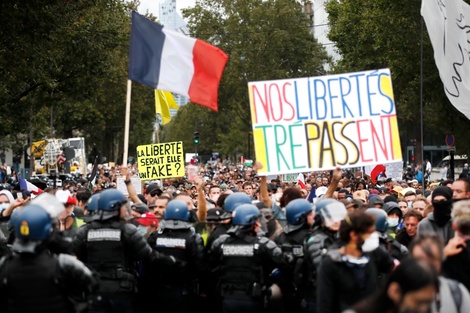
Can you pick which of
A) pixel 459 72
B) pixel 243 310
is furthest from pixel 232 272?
pixel 459 72

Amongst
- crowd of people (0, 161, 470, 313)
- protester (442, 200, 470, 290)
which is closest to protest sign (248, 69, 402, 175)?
crowd of people (0, 161, 470, 313)

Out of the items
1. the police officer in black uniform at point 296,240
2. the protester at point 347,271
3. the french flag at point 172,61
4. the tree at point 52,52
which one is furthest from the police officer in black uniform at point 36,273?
the tree at point 52,52

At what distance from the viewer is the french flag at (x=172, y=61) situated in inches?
476

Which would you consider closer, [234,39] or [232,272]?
[232,272]

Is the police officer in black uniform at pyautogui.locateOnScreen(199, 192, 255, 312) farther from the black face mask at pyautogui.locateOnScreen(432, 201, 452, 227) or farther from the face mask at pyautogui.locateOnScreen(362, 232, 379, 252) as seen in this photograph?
the face mask at pyautogui.locateOnScreen(362, 232, 379, 252)

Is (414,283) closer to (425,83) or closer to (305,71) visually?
(425,83)

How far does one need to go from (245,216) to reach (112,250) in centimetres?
121

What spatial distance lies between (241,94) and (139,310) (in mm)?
69212

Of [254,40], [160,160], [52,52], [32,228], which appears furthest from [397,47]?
[254,40]

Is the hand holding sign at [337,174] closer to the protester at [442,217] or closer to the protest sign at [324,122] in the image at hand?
the protest sign at [324,122]

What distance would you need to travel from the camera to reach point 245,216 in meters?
9.23

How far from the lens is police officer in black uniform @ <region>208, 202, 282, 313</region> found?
921 centimetres

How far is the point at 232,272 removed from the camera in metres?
9.32

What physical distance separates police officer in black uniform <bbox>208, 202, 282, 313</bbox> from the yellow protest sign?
39.4 ft
